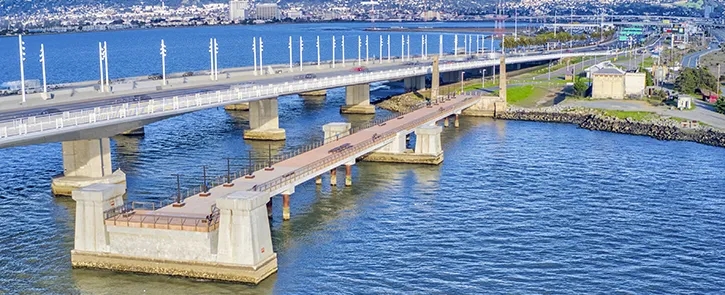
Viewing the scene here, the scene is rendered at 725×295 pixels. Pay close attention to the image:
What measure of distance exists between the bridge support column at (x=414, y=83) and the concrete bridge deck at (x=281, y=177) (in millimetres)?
32005

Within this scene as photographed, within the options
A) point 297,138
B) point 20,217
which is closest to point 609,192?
point 297,138

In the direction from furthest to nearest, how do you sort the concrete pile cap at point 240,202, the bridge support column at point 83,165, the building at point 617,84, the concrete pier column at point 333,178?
the building at point 617,84 → the concrete pier column at point 333,178 → the bridge support column at point 83,165 → the concrete pile cap at point 240,202

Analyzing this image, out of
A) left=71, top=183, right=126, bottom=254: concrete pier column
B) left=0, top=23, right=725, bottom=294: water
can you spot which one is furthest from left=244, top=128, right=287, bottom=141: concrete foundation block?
left=71, top=183, right=126, bottom=254: concrete pier column

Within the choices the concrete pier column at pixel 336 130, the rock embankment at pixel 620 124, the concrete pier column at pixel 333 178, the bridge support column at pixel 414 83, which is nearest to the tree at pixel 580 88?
A: the rock embankment at pixel 620 124

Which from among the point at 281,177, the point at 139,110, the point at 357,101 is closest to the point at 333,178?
the point at 281,177

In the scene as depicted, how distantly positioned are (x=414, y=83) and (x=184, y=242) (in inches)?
3270

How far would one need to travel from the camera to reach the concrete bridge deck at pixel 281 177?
138 feet

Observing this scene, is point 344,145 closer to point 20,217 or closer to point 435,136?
point 435,136

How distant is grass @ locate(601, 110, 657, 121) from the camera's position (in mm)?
95394

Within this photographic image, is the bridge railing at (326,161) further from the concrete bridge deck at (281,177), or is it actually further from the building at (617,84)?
the building at (617,84)

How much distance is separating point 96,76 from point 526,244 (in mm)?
114663

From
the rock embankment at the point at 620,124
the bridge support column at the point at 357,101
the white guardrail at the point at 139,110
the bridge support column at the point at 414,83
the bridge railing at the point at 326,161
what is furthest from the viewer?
the bridge support column at the point at 414,83

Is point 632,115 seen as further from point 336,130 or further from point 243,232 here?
point 243,232

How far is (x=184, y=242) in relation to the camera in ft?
135
